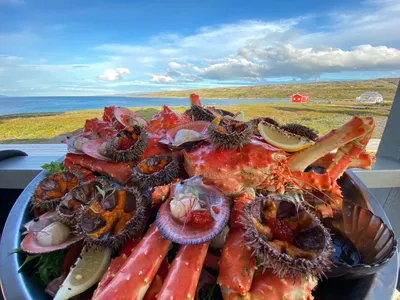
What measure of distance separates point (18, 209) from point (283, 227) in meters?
0.82

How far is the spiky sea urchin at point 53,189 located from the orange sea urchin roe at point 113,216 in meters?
0.22

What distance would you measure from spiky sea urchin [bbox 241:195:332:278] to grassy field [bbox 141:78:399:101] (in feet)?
3.75

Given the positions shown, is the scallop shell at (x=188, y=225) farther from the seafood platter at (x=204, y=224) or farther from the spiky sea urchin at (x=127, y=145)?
the spiky sea urchin at (x=127, y=145)

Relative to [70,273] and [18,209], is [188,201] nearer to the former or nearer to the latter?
[70,273]

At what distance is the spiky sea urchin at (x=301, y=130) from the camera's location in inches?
38.8

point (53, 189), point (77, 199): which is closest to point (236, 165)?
point (77, 199)

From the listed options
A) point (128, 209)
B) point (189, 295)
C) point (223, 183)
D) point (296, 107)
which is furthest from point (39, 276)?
point (296, 107)

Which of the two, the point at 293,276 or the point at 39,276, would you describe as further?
the point at 39,276

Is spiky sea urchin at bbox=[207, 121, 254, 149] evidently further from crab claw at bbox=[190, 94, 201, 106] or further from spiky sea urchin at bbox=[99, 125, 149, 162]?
crab claw at bbox=[190, 94, 201, 106]

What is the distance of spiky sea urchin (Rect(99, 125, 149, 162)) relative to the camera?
0.90m

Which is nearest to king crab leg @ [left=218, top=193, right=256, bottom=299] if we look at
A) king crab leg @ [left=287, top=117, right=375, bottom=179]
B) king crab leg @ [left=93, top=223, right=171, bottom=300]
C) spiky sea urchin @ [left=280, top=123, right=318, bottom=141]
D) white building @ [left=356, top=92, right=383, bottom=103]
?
king crab leg @ [left=93, top=223, right=171, bottom=300]

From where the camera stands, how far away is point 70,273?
2.06 ft

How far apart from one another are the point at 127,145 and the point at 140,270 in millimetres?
459

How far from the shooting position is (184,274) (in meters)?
0.58
